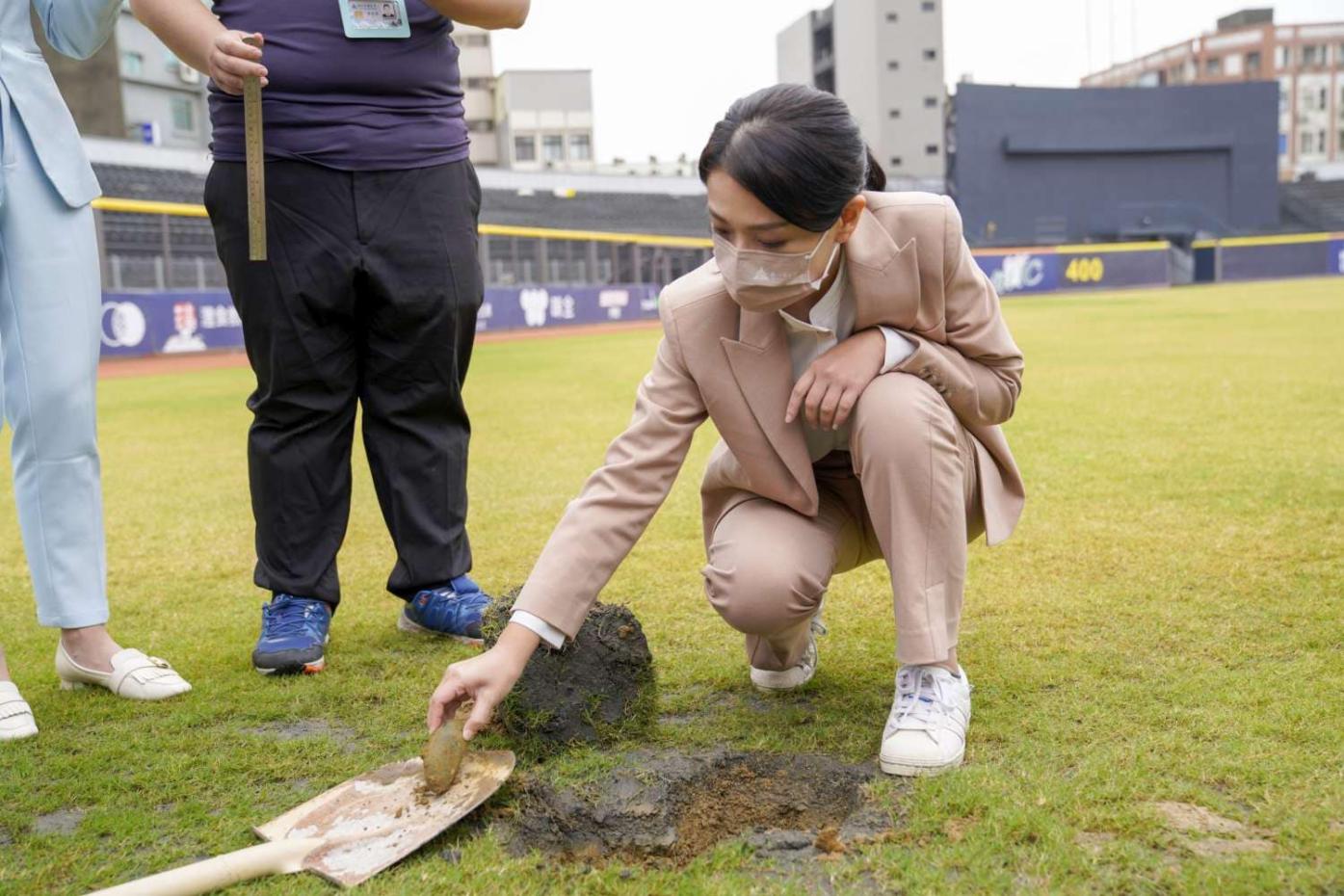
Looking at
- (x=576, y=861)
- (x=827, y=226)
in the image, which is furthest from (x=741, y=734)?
(x=827, y=226)

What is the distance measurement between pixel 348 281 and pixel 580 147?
64.7m

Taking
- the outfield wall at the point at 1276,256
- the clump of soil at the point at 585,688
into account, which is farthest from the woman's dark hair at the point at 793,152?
the outfield wall at the point at 1276,256

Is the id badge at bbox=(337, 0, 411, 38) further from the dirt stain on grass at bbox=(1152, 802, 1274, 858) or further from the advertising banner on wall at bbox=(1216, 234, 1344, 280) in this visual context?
the advertising banner on wall at bbox=(1216, 234, 1344, 280)

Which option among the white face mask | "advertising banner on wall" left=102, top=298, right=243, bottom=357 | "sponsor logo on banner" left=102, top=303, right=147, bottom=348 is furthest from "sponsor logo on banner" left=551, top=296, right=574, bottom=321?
the white face mask

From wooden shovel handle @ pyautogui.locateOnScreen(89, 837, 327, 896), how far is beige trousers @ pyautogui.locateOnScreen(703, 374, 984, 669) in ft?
2.87

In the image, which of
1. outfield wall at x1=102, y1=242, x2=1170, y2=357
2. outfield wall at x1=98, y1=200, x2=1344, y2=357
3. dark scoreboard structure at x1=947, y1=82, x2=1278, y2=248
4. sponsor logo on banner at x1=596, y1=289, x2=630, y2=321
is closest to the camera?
outfield wall at x1=102, y1=242, x2=1170, y2=357

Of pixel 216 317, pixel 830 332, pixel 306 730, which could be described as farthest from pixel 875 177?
pixel 216 317

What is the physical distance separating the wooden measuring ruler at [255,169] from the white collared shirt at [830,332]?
1.20m

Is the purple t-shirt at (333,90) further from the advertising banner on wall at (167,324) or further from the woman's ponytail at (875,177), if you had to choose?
the advertising banner on wall at (167,324)

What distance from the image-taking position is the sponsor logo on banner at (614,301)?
92.2ft

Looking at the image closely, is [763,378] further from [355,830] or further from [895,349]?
[355,830]

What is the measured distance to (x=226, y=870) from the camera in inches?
67.7

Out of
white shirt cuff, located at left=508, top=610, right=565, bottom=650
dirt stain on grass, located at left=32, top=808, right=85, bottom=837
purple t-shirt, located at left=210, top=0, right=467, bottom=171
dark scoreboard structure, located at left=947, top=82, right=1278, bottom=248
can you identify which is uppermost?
dark scoreboard structure, located at left=947, top=82, right=1278, bottom=248

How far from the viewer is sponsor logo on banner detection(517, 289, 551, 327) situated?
81.9 feet
